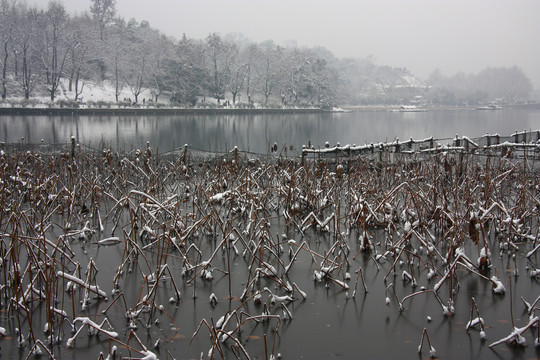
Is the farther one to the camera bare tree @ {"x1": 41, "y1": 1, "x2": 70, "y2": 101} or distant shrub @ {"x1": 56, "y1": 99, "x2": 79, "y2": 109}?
bare tree @ {"x1": 41, "y1": 1, "x2": 70, "y2": 101}

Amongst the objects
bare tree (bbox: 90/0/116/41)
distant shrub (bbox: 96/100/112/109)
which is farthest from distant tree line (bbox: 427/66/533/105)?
distant shrub (bbox: 96/100/112/109)

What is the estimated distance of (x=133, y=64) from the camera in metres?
67.2

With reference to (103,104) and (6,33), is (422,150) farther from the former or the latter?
(6,33)

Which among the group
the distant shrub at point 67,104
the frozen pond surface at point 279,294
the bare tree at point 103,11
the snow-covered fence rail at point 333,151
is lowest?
the frozen pond surface at point 279,294

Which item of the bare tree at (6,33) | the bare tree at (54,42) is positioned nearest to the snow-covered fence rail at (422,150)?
the bare tree at (54,42)

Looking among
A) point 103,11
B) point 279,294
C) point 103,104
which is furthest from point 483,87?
point 279,294

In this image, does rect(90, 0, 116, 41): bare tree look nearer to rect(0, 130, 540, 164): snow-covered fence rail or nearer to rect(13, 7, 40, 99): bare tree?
rect(13, 7, 40, 99): bare tree

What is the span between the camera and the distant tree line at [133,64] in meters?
58.8

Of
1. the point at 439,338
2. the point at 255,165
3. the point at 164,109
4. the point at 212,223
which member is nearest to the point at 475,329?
the point at 439,338

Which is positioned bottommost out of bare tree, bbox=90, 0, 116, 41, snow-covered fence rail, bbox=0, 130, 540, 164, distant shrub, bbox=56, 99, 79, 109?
snow-covered fence rail, bbox=0, 130, 540, 164

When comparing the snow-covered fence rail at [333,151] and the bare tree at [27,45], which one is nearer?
the snow-covered fence rail at [333,151]

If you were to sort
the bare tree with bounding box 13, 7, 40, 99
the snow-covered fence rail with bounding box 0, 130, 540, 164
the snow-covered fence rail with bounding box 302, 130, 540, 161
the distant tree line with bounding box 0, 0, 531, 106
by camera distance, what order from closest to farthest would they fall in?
the snow-covered fence rail with bounding box 0, 130, 540, 164
the snow-covered fence rail with bounding box 302, 130, 540, 161
the bare tree with bounding box 13, 7, 40, 99
the distant tree line with bounding box 0, 0, 531, 106

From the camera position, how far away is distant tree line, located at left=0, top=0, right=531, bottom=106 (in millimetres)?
58812

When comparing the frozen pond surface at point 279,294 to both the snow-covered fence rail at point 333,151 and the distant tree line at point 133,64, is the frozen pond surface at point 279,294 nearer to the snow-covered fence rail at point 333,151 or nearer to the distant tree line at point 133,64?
the snow-covered fence rail at point 333,151
